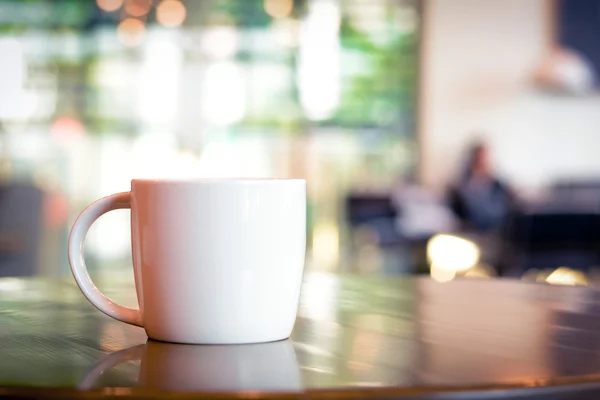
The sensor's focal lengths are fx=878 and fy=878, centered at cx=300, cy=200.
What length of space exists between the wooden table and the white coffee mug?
0.02 metres

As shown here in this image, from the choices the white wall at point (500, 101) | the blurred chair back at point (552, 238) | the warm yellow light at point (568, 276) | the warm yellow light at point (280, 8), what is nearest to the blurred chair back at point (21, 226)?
the blurred chair back at point (552, 238)

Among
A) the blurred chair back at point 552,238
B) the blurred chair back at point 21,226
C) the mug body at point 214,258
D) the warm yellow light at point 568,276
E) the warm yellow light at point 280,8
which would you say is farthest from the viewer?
the warm yellow light at point 280,8

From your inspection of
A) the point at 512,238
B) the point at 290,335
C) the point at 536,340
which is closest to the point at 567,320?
the point at 536,340

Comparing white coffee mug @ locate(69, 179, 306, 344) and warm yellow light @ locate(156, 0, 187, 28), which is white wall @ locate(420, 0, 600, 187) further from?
white coffee mug @ locate(69, 179, 306, 344)

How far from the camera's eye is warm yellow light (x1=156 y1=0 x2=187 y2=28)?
5.92 m

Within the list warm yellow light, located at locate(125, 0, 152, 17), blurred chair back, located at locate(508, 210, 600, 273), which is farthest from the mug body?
warm yellow light, located at locate(125, 0, 152, 17)

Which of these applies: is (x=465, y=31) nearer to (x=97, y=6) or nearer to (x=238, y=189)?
(x=97, y=6)

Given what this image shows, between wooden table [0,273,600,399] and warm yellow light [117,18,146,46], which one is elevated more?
warm yellow light [117,18,146,46]

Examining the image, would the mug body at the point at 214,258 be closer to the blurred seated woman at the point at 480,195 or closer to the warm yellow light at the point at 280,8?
the blurred seated woman at the point at 480,195

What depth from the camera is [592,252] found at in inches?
137

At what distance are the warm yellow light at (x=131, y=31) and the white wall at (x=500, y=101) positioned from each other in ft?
6.26

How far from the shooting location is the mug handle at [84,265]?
2.06 feet

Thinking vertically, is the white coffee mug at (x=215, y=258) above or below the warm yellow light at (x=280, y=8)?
below

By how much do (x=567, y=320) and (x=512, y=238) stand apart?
9.17ft
